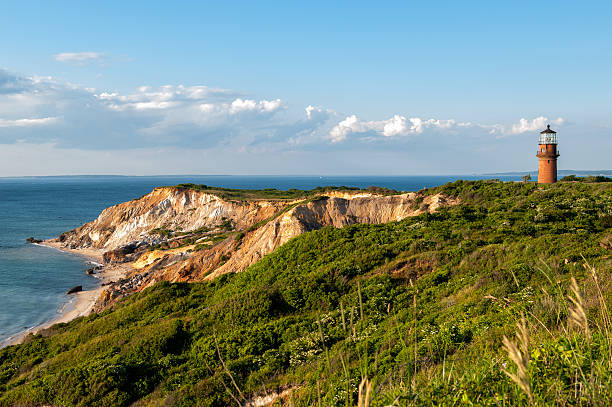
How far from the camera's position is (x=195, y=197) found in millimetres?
69312

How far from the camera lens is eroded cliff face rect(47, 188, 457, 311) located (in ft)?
119

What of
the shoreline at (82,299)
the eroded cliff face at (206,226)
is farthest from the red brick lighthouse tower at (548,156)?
the shoreline at (82,299)

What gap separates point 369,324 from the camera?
40.1 ft

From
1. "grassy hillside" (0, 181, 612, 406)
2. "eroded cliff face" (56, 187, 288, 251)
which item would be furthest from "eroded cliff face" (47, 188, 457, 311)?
"grassy hillside" (0, 181, 612, 406)

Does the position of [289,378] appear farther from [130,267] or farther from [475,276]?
[130,267]

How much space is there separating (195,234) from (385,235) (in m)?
41.9

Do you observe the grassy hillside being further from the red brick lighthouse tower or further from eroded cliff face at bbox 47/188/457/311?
the red brick lighthouse tower

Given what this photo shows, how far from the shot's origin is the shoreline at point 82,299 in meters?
29.2

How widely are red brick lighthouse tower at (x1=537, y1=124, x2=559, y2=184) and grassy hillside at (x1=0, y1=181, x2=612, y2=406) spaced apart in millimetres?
15383

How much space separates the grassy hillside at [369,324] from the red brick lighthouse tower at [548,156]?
15.4 meters

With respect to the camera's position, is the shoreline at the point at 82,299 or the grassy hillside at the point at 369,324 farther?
the shoreline at the point at 82,299

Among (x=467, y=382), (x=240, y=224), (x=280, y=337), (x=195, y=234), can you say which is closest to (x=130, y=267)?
(x=195, y=234)

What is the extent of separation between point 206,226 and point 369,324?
171ft

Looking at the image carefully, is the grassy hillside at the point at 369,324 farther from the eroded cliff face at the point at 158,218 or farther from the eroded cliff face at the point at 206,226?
the eroded cliff face at the point at 158,218
